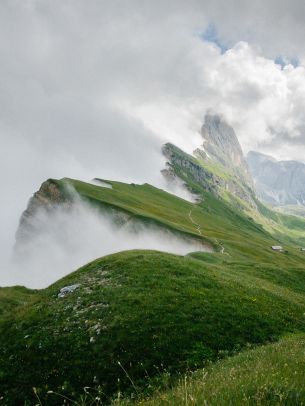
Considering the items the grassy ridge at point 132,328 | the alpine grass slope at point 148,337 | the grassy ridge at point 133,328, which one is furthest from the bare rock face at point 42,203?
the grassy ridge at point 133,328

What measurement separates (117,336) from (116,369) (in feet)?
9.69

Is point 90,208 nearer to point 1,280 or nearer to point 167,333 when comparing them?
point 1,280

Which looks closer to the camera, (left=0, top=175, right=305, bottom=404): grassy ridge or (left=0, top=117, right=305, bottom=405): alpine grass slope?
(left=0, top=117, right=305, bottom=405): alpine grass slope

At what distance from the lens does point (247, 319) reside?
26.2 m

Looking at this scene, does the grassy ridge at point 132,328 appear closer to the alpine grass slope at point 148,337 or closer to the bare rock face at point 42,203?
the alpine grass slope at point 148,337

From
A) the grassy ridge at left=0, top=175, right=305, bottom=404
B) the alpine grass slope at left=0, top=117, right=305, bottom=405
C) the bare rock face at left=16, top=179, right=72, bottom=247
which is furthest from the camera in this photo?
the bare rock face at left=16, top=179, right=72, bottom=247

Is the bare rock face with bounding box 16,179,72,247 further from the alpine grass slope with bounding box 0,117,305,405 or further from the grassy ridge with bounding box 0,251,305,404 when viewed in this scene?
the grassy ridge with bounding box 0,251,305,404

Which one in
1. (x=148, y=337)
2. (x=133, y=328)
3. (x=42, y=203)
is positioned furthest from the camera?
(x=42, y=203)

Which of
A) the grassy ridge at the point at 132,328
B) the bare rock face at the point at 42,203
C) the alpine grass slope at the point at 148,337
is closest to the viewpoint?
the alpine grass slope at the point at 148,337

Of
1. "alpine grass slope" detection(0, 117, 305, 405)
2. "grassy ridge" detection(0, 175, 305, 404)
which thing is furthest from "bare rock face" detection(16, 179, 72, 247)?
"grassy ridge" detection(0, 175, 305, 404)

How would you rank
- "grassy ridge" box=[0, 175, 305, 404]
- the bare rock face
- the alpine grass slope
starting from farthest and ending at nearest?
the bare rock face → "grassy ridge" box=[0, 175, 305, 404] → the alpine grass slope

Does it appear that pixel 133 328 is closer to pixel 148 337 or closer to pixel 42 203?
pixel 148 337

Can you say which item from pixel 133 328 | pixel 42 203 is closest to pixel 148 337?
pixel 133 328

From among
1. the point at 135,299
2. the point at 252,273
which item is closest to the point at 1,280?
the point at 252,273
